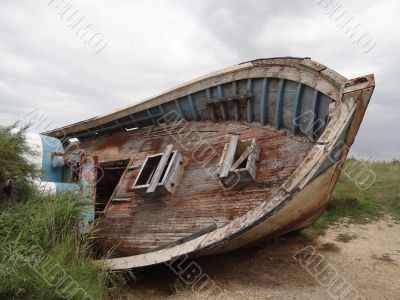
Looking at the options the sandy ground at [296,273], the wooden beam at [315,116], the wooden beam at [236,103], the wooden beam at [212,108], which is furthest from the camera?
the wooden beam at [212,108]

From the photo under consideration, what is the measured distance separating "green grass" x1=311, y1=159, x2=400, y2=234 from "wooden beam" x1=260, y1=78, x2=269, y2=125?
2976 millimetres

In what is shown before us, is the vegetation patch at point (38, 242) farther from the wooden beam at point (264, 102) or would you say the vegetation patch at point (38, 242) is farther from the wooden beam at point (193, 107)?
the wooden beam at point (264, 102)

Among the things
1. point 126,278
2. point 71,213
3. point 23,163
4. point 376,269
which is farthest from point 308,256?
point 23,163

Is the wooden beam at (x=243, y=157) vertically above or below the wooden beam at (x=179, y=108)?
below

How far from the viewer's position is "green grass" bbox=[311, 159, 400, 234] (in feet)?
27.3

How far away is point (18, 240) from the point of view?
174 inches

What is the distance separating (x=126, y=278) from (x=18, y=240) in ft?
5.95

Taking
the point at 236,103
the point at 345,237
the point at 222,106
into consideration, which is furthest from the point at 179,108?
the point at 345,237

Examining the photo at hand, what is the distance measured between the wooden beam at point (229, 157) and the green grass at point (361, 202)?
3.12m

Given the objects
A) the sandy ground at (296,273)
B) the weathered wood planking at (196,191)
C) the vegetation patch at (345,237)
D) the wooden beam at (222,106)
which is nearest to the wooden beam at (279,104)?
the weathered wood planking at (196,191)

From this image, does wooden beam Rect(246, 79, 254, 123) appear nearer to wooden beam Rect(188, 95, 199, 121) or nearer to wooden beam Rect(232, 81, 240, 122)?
wooden beam Rect(232, 81, 240, 122)

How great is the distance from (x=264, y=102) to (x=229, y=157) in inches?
49.9

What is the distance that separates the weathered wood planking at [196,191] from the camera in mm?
5121

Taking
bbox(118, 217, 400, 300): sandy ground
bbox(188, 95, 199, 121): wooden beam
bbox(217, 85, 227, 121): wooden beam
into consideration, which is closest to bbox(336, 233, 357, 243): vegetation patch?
bbox(118, 217, 400, 300): sandy ground
